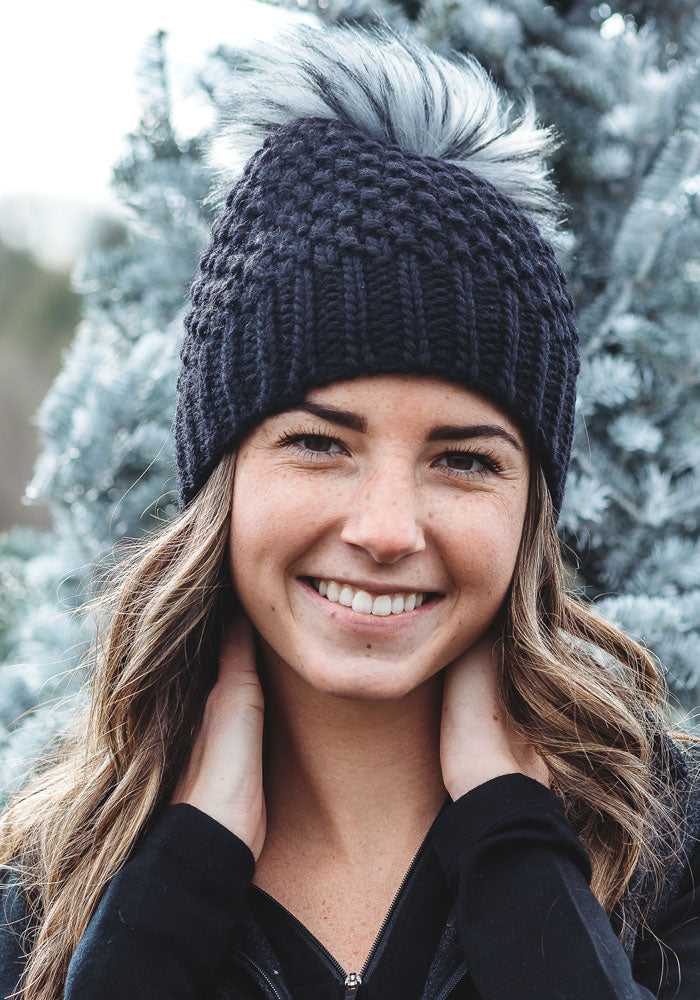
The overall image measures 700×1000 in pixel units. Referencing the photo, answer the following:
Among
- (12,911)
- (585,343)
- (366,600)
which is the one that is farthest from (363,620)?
(585,343)

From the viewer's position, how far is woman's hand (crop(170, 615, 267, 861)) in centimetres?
177

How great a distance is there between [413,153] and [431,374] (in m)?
0.48

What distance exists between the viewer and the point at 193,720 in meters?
1.96

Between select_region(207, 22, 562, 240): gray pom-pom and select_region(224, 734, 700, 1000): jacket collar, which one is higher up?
select_region(207, 22, 562, 240): gray pom-pom

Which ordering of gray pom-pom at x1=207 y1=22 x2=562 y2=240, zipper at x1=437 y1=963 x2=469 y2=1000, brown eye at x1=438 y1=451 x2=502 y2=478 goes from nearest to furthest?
zipper at x1=437 y1=963 x2=469 y2=1000 → brown eye at x1=438 y1=451 x2=502 y2=478 → gray pom-pom at x1=207 y1=22 x2=562 y2=240

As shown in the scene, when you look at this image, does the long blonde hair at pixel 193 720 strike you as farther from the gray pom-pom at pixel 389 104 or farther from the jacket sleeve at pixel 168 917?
the gray pom-pom at pixel 389 104

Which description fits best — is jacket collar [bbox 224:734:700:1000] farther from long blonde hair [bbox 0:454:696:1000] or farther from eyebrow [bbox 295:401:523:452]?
eyebrow [bbox 295:401:523:452]

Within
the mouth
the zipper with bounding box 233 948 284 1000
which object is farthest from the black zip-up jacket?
the mouth

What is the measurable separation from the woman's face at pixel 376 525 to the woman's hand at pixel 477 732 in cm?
16

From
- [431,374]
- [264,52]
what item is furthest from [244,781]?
[264,52]

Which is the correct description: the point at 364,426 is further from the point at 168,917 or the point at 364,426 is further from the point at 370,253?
the point at 168,917

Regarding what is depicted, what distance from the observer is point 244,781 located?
180 cm

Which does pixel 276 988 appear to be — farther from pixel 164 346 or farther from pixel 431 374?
pixel 164 346

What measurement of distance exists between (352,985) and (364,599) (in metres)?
0.70
